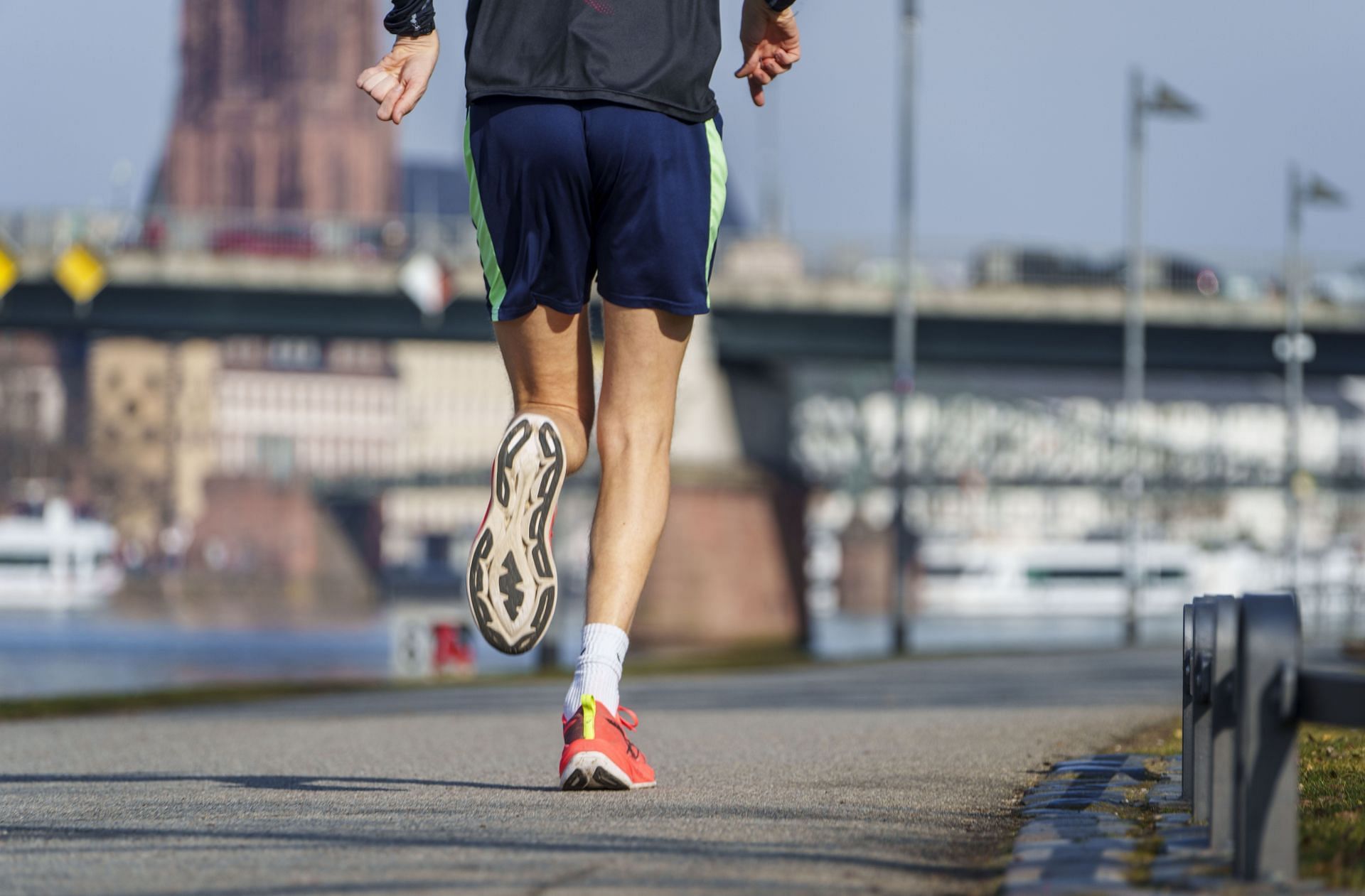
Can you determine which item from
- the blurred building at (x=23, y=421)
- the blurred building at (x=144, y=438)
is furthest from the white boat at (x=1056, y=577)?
the blurred building at (x=23, y=421)

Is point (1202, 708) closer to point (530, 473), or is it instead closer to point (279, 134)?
point (530, 473)

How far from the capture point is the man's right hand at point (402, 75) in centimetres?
446

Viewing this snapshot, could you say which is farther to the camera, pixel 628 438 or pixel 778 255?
pixel 778 255

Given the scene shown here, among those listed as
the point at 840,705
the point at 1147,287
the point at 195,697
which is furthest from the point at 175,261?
the point at 840,705

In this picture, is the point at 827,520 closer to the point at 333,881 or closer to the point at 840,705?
the point at 840,705

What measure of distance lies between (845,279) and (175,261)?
11963 mm

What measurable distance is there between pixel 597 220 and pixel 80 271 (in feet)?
112

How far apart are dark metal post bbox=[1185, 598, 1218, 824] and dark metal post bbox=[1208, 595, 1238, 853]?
4cm

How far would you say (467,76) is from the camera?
4414mm

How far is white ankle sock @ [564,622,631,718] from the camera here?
415 cm

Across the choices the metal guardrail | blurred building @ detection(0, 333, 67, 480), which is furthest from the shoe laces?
blurred building @ detection(0, 333, 67, 480)

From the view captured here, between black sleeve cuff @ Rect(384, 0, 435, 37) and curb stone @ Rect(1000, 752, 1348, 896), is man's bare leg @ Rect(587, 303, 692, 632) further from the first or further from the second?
curb stone @ Rect(1000, 752, 1348, 896)

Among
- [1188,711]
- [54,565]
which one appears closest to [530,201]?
[1188,711]

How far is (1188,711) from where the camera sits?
4031 mm
